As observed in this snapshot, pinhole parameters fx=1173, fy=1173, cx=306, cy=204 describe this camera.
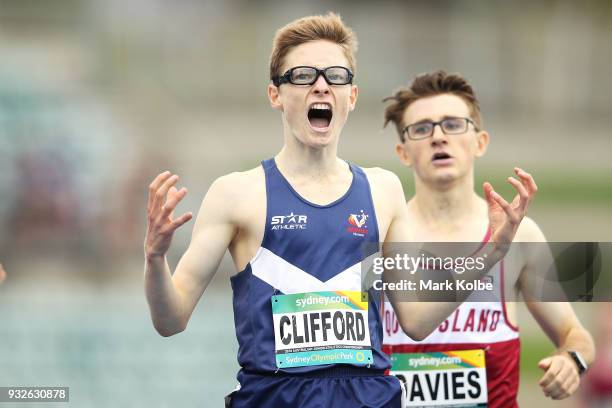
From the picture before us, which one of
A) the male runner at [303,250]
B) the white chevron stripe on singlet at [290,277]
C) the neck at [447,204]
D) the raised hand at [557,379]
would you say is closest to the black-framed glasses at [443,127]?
the neck at [447,204]

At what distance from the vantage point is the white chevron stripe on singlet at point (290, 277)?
194 inches

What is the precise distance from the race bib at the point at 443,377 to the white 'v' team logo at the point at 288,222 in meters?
1.36

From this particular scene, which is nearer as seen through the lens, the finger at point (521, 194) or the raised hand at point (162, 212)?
the raised hand at point (162, 212)

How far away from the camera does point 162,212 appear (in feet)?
14.9

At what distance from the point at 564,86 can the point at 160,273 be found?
1716cm

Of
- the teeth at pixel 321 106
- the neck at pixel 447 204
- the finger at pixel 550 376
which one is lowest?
the finger at pixel 550 376

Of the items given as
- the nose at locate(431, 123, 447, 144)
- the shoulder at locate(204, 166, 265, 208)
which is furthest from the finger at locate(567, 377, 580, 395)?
the shoulder at locate(204, 166, 265, 208)

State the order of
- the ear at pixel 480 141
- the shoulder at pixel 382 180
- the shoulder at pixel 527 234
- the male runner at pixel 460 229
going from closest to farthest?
1. the shoulder at pixel 382 180
2. the male runner at pixel 460 229
3. the shoulder at pixel 527 234
4. the ear at pixel 480 141

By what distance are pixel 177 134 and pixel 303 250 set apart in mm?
12078

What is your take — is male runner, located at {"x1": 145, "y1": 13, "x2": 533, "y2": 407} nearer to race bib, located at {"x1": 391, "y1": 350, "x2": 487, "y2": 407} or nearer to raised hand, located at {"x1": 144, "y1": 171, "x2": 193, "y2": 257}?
raised hand, located at {"x1": 144, "y1": 171, "x2": 193, "y2": 257}

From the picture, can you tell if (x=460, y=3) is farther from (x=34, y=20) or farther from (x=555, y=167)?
(x=34, y=20)

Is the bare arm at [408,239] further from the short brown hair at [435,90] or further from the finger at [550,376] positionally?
the short brown hair at [435,90]

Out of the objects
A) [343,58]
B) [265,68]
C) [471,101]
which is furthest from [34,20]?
[343,58]

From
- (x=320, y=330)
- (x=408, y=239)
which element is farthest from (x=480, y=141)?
(x=320, y=330)
